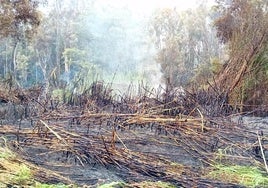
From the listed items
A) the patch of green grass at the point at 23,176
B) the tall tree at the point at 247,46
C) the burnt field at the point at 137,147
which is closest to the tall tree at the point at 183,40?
the tall tree at the point at 247,46

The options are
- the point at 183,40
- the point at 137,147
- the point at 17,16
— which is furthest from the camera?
the point at 183,40

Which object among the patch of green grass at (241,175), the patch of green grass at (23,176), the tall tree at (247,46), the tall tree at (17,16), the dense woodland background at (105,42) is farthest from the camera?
the dense woodland background at (105,42)

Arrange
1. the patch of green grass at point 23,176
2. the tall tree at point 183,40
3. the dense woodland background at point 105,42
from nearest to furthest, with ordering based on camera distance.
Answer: the patch of green grass at point 23,176
the dense woodland background at point 105,42
the tall tree at point 183,40

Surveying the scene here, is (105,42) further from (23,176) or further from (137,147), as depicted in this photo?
(23,176)

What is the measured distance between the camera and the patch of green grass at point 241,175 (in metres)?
2.88

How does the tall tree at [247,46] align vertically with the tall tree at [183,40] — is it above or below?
below

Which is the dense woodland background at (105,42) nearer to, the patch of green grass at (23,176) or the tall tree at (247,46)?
the tall tree at (247,46)

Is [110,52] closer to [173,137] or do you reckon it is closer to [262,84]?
[262,84]

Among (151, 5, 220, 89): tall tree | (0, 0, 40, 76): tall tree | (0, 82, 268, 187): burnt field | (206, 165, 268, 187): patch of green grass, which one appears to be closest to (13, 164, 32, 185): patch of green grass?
(0, 82, 268, 187): burnt field

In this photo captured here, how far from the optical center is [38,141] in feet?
12.2

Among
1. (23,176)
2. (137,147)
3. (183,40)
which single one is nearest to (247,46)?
(137,147)

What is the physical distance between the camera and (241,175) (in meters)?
3.02

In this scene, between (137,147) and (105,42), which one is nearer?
(137,147)

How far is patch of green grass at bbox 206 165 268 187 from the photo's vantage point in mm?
2885
